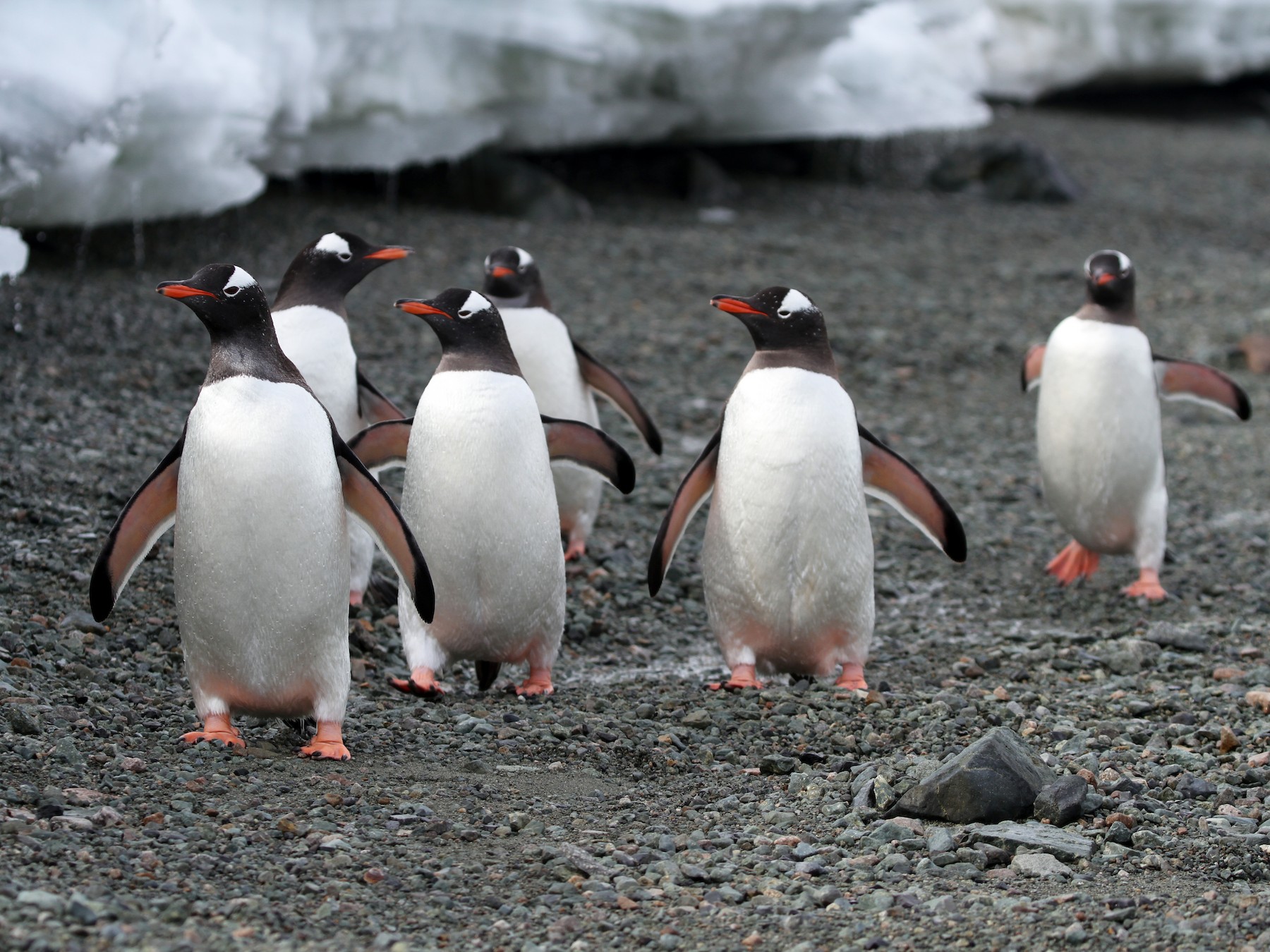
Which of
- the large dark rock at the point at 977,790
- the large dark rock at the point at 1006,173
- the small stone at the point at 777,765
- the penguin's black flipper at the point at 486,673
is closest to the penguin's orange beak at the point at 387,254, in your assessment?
the penguin's black flipper at the point at 486,673

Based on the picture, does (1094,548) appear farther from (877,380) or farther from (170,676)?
(170,676)

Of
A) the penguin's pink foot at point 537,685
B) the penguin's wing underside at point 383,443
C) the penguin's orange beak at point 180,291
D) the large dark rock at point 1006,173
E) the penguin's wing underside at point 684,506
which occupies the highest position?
the large dark rock at point 1006,173

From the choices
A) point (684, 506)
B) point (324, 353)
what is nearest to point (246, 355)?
point (324, 353)

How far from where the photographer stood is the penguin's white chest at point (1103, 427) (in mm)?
5500

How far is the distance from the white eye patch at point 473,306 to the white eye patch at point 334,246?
86cm

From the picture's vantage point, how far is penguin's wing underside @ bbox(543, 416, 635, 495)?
14.3 ft

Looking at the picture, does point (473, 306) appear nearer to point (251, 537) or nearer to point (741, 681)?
point (251, 537)

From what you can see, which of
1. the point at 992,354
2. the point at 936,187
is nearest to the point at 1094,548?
the point at 992,354

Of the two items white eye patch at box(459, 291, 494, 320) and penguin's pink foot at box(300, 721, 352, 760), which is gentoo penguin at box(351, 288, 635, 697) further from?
penguin's pink foot at box(300, 721, 352, 760)

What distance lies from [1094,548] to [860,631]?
1.82 m

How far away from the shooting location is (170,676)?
3.99 meters

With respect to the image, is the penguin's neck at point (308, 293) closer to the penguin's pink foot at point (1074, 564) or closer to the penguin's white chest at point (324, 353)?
the penguin's white chest at point (324, 353)

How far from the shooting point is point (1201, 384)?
228 inches

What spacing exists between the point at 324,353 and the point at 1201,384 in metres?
3.26
